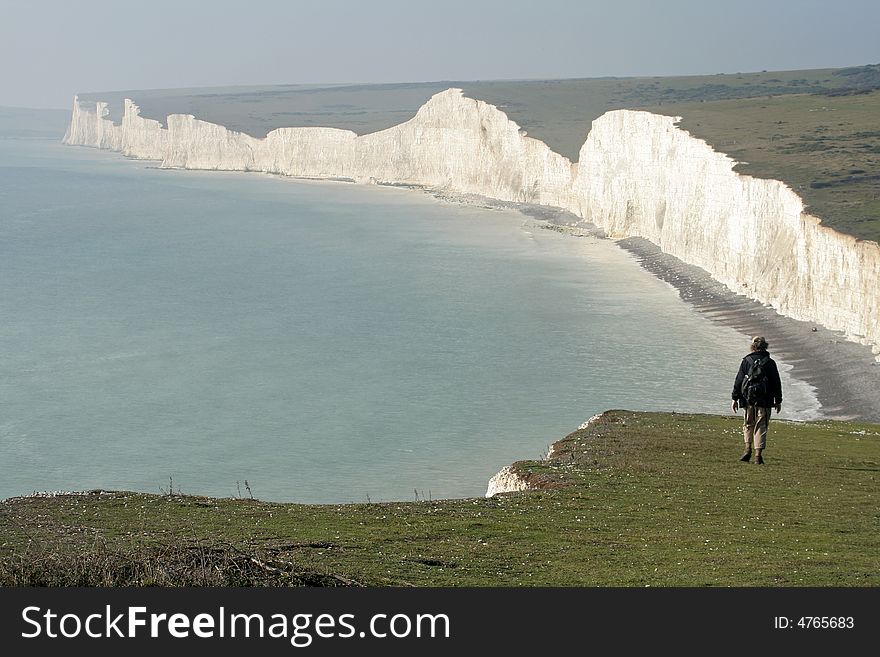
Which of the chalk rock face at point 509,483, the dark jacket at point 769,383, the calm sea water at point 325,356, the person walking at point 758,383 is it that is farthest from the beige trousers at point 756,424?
the calm sea water at point 325,356

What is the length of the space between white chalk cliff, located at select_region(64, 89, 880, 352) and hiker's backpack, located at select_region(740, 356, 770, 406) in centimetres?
3044

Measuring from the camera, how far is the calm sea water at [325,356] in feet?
117

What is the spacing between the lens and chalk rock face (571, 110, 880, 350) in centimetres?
4903

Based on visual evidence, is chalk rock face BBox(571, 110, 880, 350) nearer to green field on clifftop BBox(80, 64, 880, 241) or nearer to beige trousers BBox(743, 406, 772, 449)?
green field on clifftop BBox(80, 64, 880, 241)

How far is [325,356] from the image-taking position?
51.1 m

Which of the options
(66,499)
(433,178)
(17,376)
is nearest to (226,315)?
(17,376)

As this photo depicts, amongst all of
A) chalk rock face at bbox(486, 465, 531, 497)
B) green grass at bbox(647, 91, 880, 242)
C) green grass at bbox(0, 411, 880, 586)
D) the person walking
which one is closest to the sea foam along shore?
green grass at bbox(647, 91, 880, 242)

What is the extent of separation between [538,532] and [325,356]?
37.1 m

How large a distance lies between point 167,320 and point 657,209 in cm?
3911

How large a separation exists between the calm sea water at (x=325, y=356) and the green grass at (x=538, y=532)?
12579mm

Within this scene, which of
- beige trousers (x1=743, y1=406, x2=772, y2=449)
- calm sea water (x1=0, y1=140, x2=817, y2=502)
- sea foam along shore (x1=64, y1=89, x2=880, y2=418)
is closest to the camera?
beige trousers (x1=743, y1=406, x2=772, y2=449)

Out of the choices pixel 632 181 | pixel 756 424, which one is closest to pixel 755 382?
pixel 756 424

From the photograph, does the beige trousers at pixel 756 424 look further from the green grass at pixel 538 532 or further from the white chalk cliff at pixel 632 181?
the white chalk cliff at pixel 632 181

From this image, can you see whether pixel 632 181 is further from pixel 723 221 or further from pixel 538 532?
pixel 538 532
